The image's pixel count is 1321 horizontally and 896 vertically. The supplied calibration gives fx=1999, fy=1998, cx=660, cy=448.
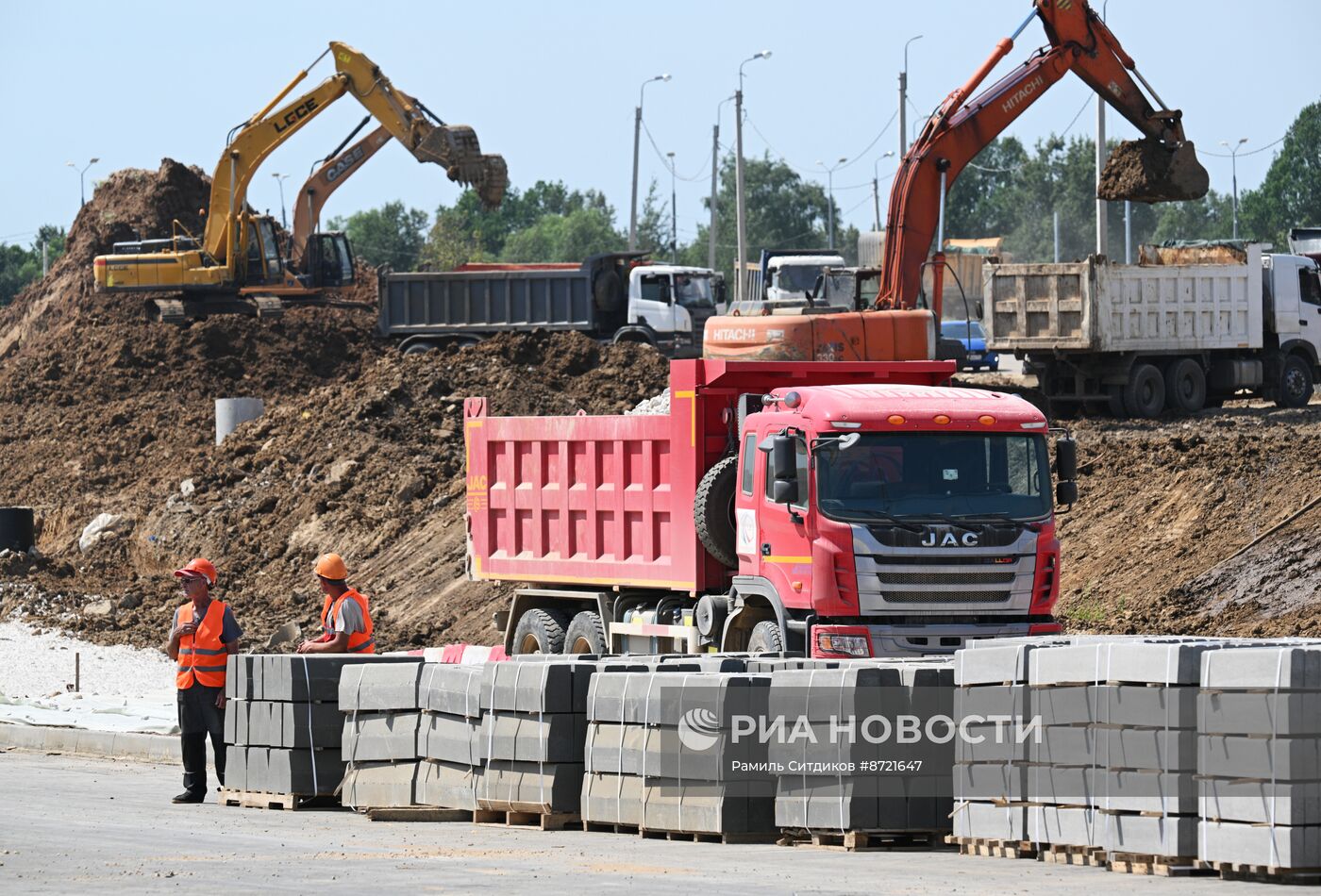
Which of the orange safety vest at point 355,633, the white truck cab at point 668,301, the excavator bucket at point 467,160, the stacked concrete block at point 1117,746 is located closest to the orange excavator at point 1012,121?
the white truck cab at point 668,301

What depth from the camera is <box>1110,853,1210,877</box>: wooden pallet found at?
9.23 meters

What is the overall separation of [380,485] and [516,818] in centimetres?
1728

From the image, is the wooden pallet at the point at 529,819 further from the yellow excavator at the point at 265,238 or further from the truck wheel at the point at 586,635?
the yellow excavator at the point at 265,238

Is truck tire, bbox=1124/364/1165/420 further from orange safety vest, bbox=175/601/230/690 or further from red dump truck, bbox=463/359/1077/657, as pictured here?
orange safety vest, bbox=175/601/230/690

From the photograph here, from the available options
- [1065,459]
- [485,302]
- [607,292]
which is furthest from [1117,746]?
[485,302]

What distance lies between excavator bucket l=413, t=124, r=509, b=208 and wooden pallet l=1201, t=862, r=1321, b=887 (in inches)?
1276

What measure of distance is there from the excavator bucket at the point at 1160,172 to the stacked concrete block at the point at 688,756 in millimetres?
19241

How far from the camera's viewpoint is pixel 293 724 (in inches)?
506

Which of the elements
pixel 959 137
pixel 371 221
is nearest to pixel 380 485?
pixel 959 137

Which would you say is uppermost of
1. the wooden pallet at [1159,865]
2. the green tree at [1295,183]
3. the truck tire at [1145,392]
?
the green tree at [1295,183]

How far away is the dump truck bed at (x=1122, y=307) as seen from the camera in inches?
1137

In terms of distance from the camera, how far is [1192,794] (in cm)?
922

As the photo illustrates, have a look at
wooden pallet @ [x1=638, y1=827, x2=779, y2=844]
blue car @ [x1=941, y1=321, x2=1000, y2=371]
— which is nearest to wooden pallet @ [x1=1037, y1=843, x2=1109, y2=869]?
wooden pallet @ [x1=638, y1=827, x2=779, y2=844]

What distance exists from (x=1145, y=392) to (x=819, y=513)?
16.8 m
